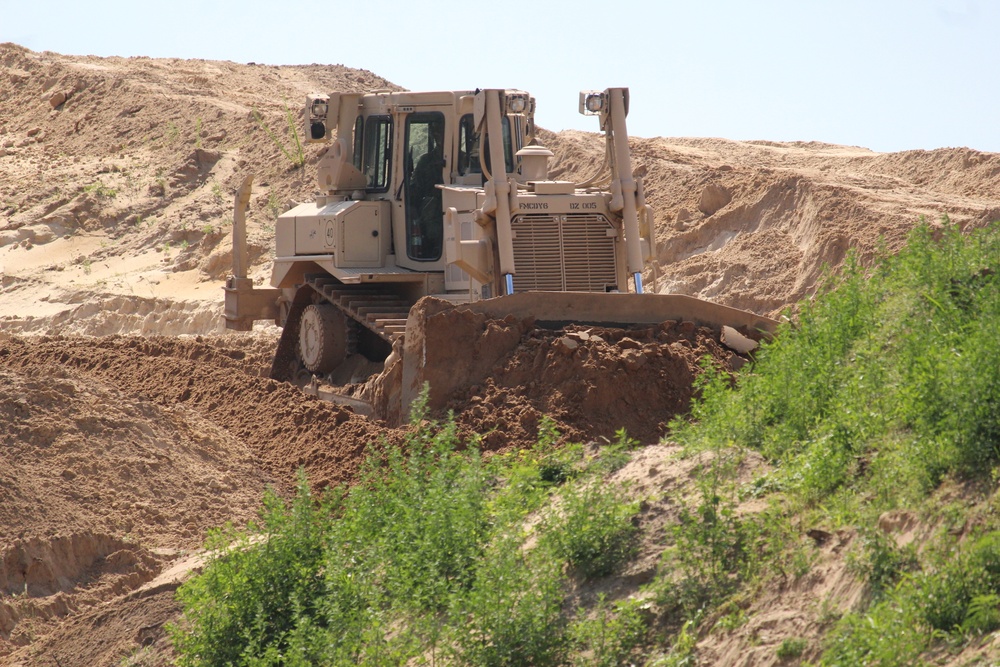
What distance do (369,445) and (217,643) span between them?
262 cm

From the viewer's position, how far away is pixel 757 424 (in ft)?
22.0

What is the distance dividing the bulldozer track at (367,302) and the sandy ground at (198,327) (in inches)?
40.0

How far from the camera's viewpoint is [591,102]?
11836 millimetres

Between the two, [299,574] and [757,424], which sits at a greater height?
[757,424]

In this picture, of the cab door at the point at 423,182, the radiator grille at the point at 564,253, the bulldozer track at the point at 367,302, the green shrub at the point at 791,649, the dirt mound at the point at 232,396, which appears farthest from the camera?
the cab door at the point at 423,182

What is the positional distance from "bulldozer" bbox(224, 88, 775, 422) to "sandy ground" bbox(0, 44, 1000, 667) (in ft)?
1.41

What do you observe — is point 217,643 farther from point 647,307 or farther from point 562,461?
point 647,307

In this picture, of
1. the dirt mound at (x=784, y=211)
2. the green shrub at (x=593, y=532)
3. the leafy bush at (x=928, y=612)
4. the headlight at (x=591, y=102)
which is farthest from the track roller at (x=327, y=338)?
the leafy bush at (x=928, y=612)

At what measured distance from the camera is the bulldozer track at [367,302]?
40.0ft

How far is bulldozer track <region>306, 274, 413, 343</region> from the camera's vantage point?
40.0 ft

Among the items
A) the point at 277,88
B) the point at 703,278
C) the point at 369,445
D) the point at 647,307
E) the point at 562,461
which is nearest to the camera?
the point at 562,461

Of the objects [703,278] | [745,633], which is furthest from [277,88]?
[745,633]

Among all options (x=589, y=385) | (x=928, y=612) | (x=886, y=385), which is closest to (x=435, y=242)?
(x=589, y=385)

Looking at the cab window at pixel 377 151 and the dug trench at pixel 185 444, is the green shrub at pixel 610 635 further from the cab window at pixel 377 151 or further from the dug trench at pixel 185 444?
the cab window at pixel 377 151
